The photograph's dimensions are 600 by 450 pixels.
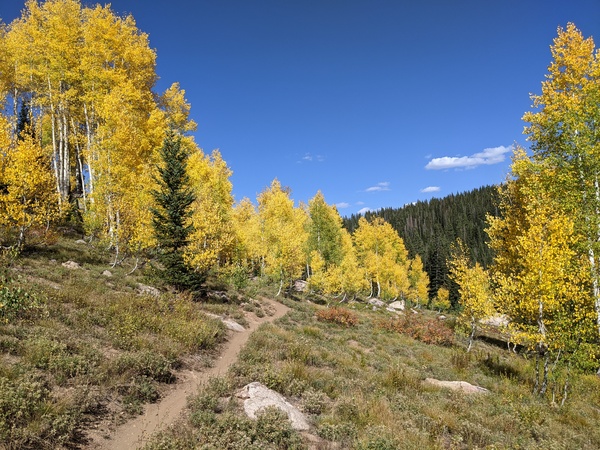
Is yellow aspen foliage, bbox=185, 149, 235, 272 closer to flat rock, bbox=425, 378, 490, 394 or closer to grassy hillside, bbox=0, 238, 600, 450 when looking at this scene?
grassy hillside, bbox=0, 238, 600, 450

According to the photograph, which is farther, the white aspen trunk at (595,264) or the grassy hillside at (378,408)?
the white aspen trunk at (595,264)

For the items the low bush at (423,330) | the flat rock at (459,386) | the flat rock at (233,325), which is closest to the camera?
the flat rock at (459,386)

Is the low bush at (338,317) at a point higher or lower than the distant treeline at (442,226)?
lower

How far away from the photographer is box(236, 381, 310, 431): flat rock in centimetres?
811

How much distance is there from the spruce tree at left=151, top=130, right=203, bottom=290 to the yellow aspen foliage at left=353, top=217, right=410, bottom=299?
121 feet

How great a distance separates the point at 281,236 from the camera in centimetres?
3422

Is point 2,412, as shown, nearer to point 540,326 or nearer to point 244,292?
point 540,326

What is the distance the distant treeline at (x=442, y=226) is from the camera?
84.4m

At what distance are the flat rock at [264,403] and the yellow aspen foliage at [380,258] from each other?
145ft

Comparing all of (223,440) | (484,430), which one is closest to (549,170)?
(484,430)

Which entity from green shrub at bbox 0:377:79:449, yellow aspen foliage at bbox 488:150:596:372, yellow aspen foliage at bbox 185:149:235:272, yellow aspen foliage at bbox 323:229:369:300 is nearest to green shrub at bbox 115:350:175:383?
green shrub at bbox 0:377:79:449

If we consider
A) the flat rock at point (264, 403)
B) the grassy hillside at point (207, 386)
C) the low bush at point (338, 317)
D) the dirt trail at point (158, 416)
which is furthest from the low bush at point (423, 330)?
the flat rock at point (264, 403)

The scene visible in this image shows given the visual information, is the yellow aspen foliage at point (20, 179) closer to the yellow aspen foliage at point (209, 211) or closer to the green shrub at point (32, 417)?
the yellow aspen foliage at point (209, 211)

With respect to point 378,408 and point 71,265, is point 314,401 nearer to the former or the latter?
point 378,408
